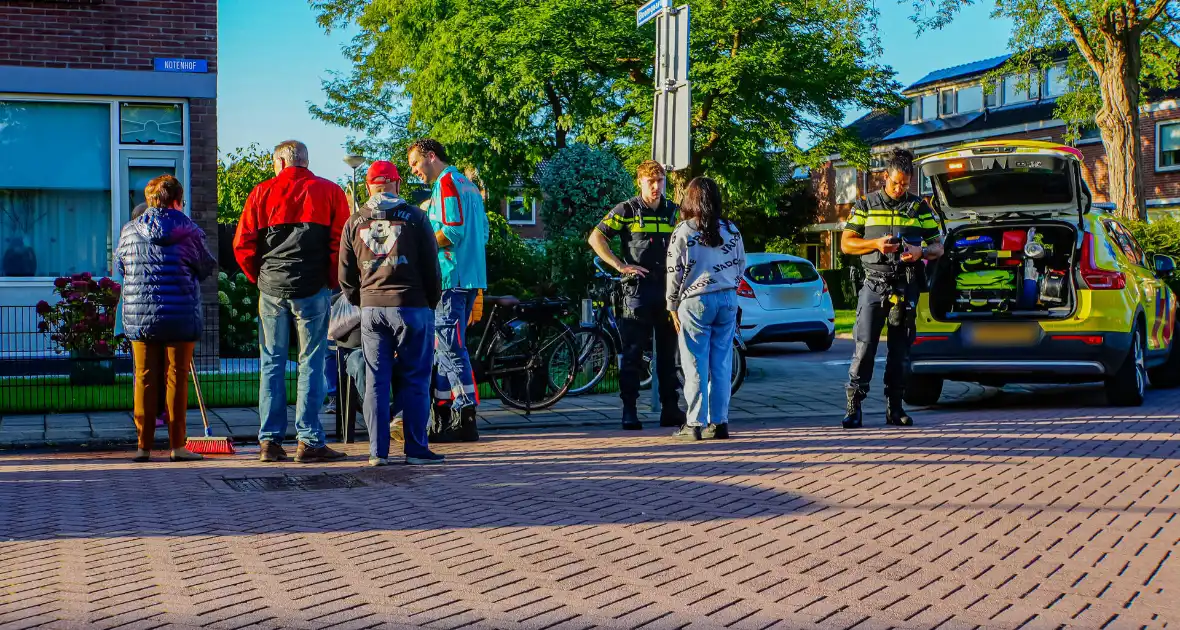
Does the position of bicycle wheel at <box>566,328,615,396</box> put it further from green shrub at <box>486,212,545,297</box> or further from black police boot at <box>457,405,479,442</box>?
green shrub at <box>486,212,545,297</box>

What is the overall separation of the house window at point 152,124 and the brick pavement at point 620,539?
6556 mm

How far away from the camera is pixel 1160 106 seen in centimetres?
3800

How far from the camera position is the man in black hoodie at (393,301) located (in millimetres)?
7191

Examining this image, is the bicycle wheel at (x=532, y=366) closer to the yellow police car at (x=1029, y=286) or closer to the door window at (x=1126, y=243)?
the yellow police car at (x=1029, y=286)

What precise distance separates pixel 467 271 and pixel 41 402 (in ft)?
13.1

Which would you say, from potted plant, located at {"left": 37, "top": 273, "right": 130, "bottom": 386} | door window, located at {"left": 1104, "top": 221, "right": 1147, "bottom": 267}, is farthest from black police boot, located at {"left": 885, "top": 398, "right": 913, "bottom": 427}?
potted plant, located at {"left": 37, "top": 273, "right": 130, "bottom": 386}

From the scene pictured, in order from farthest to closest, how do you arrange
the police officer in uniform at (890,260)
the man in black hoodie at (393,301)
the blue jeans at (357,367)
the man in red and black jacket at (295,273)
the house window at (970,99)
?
the house window at (970,99) < the police officer in uniform at (890,260) < the blue jeans at (357,367) < the man in red and black jacket at (295,273) < the man in black hoodie at (393,301)

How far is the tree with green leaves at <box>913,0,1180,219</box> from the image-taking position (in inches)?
938

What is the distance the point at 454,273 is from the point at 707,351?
1.81m

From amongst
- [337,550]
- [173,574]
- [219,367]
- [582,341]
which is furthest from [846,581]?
[219,367]

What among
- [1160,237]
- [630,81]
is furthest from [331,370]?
[630,81]

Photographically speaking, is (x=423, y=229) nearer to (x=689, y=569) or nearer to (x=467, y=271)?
(x=467, y=271)

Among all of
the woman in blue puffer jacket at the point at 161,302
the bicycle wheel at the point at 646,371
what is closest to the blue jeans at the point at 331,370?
the woman in blue puffer jacket at the point at 161,302

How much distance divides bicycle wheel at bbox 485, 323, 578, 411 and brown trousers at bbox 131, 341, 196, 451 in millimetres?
2488
